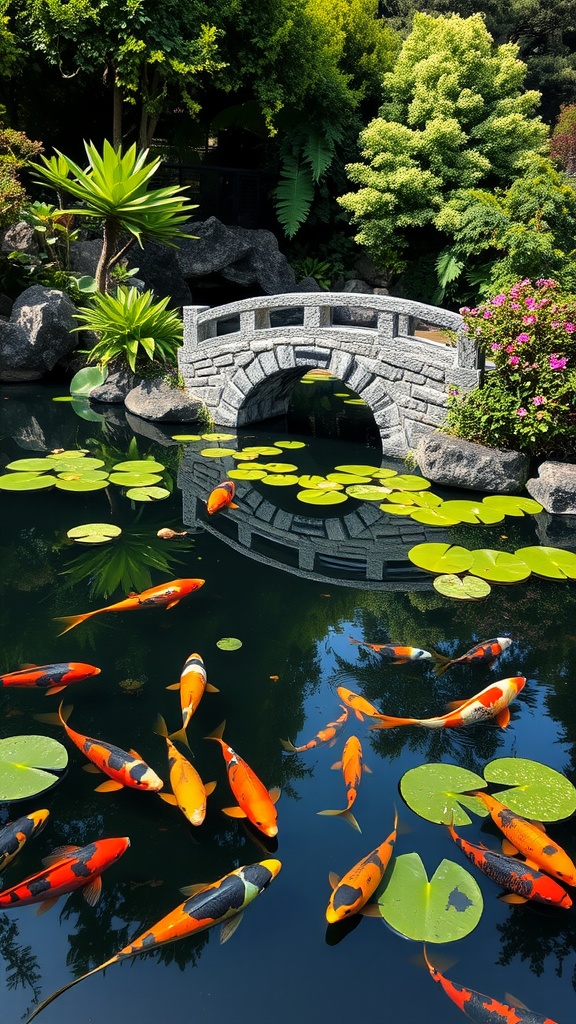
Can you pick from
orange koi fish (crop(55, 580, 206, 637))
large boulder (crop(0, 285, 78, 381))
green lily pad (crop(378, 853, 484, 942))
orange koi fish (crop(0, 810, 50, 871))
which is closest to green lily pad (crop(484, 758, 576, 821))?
green lily pad (crop(378, 853, 484, 942))

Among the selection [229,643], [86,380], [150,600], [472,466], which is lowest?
[229,643]

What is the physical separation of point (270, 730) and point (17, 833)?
1.10 m

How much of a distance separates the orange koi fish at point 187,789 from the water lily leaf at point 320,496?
3.14 metres

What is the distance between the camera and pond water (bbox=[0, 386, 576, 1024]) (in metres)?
2.21

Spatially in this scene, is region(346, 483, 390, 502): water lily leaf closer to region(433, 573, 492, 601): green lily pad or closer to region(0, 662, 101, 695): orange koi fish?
region(433, 573, 492, 601): green lily pad

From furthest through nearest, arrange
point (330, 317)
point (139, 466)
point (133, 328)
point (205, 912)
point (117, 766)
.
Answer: point (133, 328) → point (330, 317) → point (139, 466) → point (117, 766) → point (205, 912)

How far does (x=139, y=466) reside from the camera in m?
6.51

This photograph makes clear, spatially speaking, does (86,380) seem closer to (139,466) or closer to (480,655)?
(139,466)

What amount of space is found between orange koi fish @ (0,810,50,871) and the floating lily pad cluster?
332 cm

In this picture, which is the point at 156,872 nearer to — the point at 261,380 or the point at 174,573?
the point at 174,573

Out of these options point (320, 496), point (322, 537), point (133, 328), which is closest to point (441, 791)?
point (322, 537)

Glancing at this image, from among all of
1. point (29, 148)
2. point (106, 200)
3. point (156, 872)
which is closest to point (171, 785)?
point (156, 872)

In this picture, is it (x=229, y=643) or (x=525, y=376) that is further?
(x=525, y=376)

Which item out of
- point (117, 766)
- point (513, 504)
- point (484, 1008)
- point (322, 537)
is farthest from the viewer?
point (513, 504)
